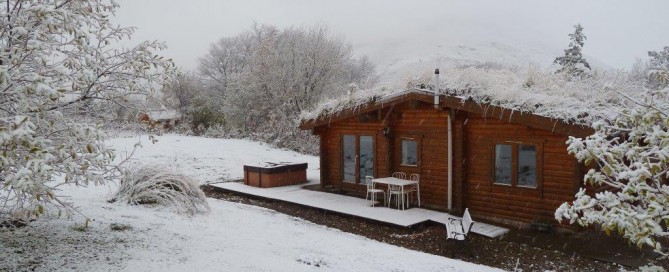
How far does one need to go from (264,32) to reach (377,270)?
134 feet

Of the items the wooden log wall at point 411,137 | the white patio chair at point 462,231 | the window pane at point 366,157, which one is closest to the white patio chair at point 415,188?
the wooden log wall at point 411,137

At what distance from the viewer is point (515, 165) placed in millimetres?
10562

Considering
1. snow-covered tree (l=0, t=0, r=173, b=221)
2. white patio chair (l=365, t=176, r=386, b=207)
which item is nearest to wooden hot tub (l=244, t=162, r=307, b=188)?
white patio chair (l=365, t=176, r=386, b=207)

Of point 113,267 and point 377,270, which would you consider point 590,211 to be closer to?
point 377,270

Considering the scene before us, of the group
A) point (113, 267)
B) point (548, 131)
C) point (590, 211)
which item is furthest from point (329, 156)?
point (590, 211)

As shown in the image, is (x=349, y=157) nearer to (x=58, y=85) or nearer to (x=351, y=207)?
(x=351, y=207)

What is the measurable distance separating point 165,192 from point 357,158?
6.05m

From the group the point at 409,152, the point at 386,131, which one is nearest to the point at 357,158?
the point at 386,131

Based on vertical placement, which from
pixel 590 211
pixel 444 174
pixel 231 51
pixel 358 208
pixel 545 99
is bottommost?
pixel 358 208

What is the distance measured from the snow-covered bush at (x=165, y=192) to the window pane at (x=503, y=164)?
6.59 m

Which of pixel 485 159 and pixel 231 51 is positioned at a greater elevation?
pixel 231 51

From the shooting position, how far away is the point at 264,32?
45000 mm

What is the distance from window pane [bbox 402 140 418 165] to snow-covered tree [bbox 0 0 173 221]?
8.23 m

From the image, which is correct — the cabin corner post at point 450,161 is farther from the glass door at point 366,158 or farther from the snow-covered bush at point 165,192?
the snow-covered bush at point 165,192
